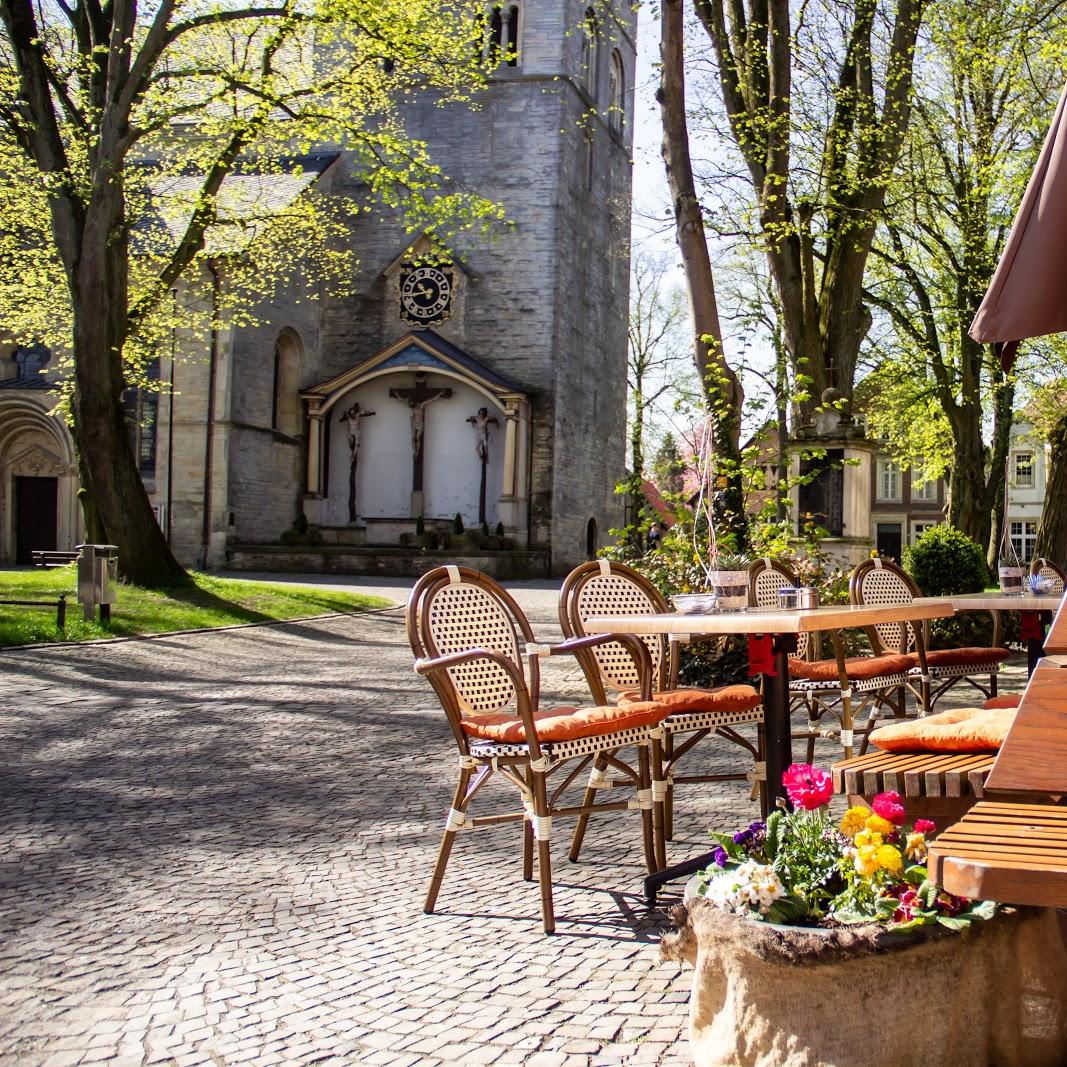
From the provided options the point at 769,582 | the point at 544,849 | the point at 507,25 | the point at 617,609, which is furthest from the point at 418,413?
the point at 544,849

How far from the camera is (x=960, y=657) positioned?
703cm

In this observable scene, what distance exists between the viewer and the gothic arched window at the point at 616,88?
3781 centimetres

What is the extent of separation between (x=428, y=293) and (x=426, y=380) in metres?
2.65

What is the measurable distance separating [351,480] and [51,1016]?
30.5 metres

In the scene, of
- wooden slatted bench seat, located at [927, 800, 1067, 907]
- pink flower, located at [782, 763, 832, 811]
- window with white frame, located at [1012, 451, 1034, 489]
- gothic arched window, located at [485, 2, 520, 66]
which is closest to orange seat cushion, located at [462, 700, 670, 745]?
pink flower, located at [782, 763, 832, 811]

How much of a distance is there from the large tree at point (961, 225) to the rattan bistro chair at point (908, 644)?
926 centimetres

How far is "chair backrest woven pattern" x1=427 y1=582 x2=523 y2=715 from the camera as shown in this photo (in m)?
4.50

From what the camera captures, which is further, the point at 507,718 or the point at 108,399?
the point at 108,399

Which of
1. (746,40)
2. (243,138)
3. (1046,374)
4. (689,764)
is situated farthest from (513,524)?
(689,764)

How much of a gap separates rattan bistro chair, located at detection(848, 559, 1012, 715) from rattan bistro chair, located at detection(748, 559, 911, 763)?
0.36 ft

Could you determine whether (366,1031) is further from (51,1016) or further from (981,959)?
(981,959)

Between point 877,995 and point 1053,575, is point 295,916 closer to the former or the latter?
point 877,995

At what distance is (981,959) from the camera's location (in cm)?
256

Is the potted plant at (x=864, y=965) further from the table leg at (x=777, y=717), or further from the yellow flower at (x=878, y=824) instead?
the table leg at (x=777, y=717)
